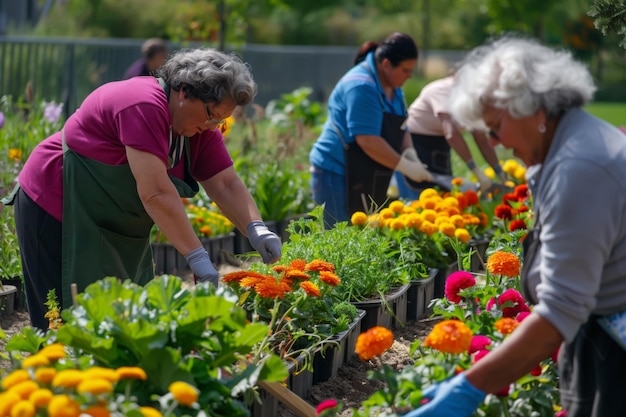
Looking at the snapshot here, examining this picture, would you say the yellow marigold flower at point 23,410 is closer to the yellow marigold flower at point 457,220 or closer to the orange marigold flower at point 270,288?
the orange marigold flower at point 270,288

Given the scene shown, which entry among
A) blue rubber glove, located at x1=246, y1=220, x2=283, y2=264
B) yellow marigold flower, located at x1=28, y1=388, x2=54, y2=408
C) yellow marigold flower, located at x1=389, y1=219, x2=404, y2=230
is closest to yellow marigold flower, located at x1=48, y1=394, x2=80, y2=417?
yellow marigold flower, located at x1=28, y1=388, x2=54, y2=408

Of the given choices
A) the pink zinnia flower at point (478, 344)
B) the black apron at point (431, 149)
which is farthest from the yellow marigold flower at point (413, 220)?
the pink zinnia flower at point (478, 344)

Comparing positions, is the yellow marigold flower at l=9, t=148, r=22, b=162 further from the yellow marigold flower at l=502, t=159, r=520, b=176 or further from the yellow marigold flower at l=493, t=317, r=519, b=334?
the yellow marigold flower at l=493, t=317, r=519, b=334

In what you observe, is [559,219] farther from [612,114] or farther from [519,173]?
[612,114]

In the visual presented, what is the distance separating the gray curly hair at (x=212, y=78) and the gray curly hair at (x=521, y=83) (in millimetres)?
1021

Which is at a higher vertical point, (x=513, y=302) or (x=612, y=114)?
(x=513, y=302)

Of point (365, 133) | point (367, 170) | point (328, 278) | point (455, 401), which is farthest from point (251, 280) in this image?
point (367, 170)

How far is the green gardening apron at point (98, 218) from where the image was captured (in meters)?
3.32

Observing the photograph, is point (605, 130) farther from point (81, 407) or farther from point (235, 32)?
point (235, 32)

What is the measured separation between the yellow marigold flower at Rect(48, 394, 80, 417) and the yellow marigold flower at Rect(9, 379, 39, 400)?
8 centimetres

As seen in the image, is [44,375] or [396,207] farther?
[396,207]

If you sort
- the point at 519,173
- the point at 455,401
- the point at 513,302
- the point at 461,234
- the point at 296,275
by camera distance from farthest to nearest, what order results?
the point at 519,173 < the point at 461,234 < the point at 296,275 < the point at 513,302 < the point at 455,401

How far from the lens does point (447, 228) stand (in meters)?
4.78

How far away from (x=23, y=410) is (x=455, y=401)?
3.30ft
